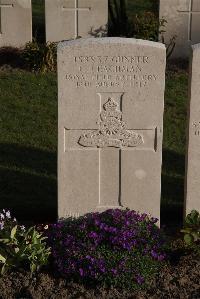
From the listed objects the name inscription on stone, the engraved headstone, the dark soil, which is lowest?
the dark soil

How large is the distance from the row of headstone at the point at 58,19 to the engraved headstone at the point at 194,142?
646cm

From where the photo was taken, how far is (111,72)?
18.6ft

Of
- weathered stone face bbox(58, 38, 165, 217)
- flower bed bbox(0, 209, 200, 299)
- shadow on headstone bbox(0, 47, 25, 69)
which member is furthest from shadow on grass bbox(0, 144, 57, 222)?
shadow on headstone bbox(0, 47, 25, 69)

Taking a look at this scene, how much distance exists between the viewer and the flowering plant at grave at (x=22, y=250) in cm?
558

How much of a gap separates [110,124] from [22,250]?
52.1 inches

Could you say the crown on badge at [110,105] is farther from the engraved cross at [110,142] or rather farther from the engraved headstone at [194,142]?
the engraved headstone at [194,142]

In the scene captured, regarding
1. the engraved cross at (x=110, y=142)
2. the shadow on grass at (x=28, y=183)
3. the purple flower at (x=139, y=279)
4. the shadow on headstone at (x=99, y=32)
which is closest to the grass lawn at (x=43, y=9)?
the shadow on headstone at (x=99, y=32)

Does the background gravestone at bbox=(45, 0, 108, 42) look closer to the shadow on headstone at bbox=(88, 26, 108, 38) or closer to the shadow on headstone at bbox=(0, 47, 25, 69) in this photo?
the shadow on headstone at bbox=(88, 26, 108, 38)

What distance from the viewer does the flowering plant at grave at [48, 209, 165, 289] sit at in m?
5.38

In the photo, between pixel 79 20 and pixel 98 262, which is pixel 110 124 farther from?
pixel 79 20

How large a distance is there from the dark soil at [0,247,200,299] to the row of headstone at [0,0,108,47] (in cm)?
717

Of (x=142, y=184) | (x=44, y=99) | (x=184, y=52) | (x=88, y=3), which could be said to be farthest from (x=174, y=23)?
(x=142, y=184)

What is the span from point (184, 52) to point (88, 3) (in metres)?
1.96

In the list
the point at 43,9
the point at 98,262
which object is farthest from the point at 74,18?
the point at 98,262
